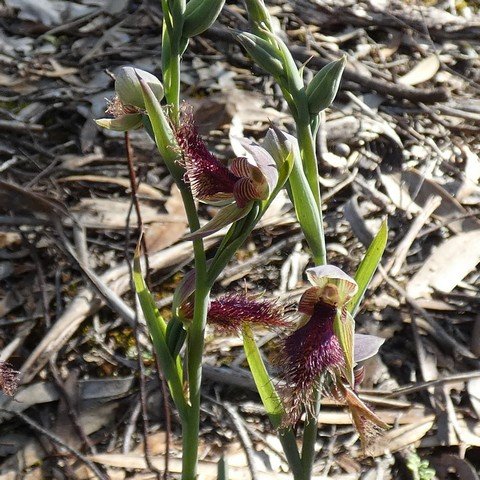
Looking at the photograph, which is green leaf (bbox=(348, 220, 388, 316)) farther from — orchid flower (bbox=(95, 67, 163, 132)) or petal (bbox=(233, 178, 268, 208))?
orchid flower (bbox=(95, 67, 163, 132))

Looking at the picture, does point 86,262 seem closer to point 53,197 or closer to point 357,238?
point 53,197

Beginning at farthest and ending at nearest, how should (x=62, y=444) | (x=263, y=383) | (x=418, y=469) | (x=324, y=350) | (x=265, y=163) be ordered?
(x=418, y=469) → (x=62, y=444) → (x=263, y=383) → (x=324, y=350) → (x=265, y=163)

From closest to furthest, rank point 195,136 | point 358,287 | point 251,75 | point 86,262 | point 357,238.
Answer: point 195,136, point 358,287, point 86,262, point 357,238, point 251,75

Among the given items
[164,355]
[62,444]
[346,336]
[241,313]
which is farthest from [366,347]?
[62,444]

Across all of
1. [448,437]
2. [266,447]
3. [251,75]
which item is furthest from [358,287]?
[251,75]

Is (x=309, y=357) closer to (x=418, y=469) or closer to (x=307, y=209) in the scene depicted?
(x=307, y=209)

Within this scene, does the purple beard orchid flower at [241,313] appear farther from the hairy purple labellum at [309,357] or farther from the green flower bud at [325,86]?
the green flower bud at [325,86]
